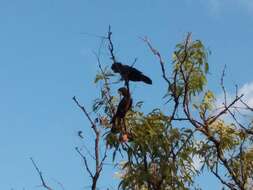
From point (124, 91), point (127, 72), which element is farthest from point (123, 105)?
point (127, 72)

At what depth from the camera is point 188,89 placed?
8734 millimetres

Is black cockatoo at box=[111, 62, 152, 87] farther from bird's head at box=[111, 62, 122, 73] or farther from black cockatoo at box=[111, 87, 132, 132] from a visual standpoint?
black cockatoo at box=[111, 87, 132, 132]

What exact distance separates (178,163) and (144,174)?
0.61 meters

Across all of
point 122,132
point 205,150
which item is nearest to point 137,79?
point 122,132

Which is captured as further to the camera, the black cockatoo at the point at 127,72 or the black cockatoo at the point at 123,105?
the black cockatoo at the point at 123,105

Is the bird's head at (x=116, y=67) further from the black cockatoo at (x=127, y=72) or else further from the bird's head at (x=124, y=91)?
the bird's head at (x=124, y=91)

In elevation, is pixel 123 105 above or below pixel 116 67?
below

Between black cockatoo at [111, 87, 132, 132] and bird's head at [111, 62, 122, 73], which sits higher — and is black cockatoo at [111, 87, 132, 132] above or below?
below

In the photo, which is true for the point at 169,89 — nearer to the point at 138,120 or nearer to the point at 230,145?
the point at 138,120

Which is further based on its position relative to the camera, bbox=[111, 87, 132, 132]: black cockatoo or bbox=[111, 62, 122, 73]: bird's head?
bbox=[111, 87, 132, 132]: black cockatoo

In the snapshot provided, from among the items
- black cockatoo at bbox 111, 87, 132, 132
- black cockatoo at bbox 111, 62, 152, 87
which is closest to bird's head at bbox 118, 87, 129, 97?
black cockatoo at bbox 111, 87, 132, 132

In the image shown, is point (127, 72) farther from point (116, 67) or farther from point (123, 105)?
point (123, 105)

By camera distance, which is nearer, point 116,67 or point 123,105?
point 116,67

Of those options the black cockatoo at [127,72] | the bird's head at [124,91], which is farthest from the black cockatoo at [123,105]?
the black cockatoo at [127,72]
